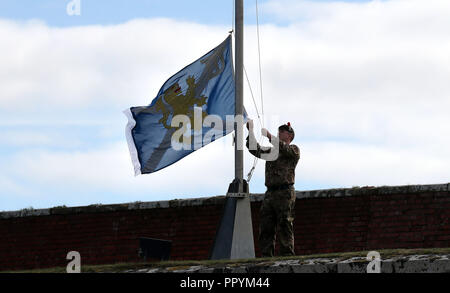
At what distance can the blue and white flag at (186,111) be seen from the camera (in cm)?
1161

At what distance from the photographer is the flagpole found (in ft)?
Result: 36.6

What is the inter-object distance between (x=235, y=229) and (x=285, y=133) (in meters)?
1.31

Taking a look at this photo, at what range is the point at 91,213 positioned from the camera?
15.1 meters

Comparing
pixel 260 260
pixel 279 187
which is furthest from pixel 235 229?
pixel 260 260

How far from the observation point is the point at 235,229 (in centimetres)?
1095

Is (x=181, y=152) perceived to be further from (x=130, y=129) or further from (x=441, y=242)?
(x=441, y=242)

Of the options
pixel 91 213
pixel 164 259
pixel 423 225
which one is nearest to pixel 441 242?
pixel 423 225

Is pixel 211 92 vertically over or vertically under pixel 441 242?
over

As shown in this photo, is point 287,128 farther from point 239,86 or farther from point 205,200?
point 205,200

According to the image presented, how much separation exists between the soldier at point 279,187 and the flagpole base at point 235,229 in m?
0.41

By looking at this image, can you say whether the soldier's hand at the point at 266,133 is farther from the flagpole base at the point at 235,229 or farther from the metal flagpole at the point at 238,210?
the flagpole base at the point at 235,229

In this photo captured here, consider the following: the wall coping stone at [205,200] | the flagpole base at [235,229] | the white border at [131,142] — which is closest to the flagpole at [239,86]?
the flagpole base at [235,229]
